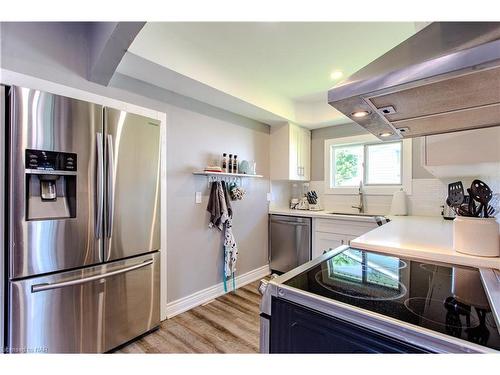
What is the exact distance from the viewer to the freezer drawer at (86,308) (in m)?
1.39

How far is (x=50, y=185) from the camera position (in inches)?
60.5

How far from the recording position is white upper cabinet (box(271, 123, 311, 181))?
3469mm

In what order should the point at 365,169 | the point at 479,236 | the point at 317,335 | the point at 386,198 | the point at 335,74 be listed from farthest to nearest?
the point at 365,169 < the point at 386,198 < the point at 335,74 < the point at 479,236 < the point at 317,335

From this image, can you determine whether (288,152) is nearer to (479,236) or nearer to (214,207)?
(214,207)

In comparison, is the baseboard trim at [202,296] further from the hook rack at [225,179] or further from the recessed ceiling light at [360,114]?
the recessed ceiling light at [360,114]

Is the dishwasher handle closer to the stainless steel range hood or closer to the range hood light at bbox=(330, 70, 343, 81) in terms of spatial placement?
the range hood light at bbox=(330, 70, 343, 81)

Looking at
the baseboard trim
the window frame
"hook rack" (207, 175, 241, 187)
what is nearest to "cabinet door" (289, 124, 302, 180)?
the window frame

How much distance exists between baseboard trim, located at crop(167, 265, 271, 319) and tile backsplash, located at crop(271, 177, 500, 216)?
3.59ft

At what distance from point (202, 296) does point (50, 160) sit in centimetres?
194

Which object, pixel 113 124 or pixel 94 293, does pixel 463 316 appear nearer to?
pixel 94 293

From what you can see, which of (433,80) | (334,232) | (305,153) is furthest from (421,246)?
(305,153)

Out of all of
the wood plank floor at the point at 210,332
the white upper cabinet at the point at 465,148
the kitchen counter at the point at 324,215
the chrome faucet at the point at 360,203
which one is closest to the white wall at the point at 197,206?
the wood plank floor at the point at 210,332

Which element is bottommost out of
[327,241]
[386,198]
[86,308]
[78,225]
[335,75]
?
[86,308]
